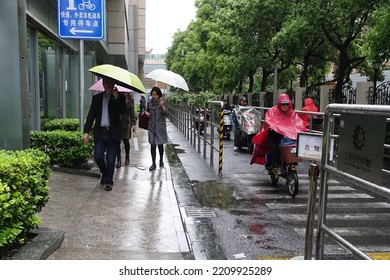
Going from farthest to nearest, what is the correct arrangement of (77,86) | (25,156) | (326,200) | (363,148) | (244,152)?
(77,86) < (244,152) < (25,156) < (326,200) < (363,148)

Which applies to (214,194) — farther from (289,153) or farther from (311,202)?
(311,202)

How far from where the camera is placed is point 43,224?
5.14 metres

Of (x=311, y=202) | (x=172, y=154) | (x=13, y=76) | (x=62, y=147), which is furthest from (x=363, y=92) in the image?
(x=311, y=202)

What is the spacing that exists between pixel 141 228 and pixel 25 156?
5.14ft

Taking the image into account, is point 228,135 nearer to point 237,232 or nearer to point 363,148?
point 237,232

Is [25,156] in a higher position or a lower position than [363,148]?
lower

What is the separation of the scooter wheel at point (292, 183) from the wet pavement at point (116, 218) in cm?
190

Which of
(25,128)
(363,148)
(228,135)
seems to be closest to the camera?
(363,148)

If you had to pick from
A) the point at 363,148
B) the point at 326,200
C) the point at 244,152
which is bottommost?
the point at 244,152

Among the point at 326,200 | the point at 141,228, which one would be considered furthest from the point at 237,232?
the point at 326,200

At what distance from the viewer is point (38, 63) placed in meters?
10.8

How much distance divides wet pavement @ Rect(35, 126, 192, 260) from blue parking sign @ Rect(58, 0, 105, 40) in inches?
96.6

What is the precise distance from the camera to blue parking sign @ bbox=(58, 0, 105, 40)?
293 inches

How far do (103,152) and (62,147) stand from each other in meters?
1.68
